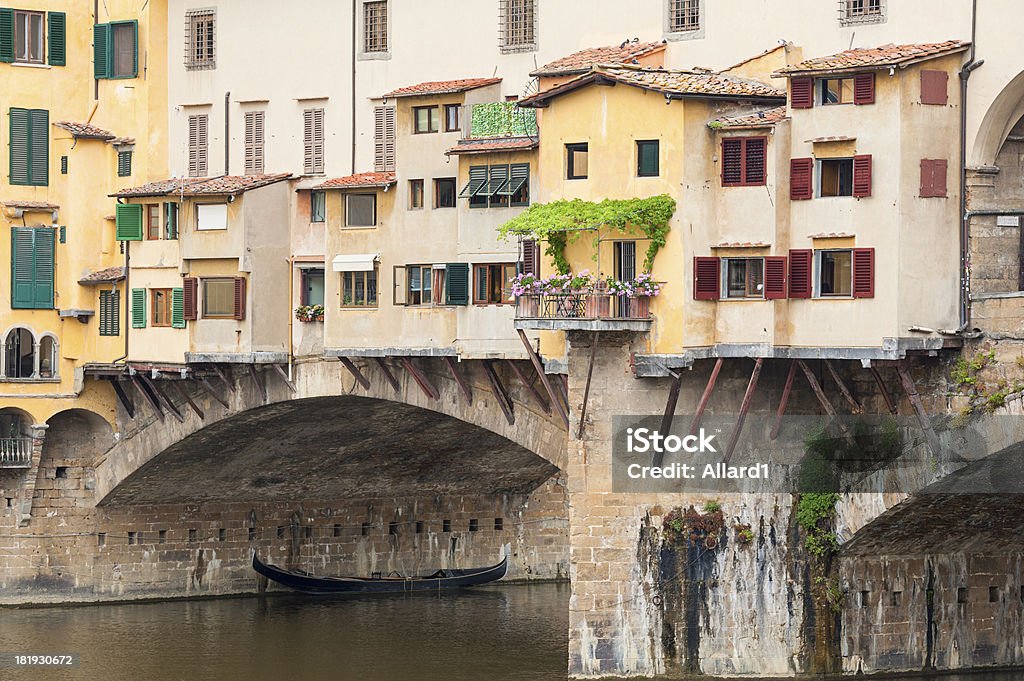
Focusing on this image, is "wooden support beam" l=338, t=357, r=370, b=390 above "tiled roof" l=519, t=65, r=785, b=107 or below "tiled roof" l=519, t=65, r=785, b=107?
below

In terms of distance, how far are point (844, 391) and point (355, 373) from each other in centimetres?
1444

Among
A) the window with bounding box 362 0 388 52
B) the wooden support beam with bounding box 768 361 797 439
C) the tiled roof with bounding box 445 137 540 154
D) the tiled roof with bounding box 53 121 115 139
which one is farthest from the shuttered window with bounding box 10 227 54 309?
the wooden support beam with bounding box 768 361 797 439

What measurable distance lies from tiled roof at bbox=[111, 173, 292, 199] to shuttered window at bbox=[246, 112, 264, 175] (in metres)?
0.36

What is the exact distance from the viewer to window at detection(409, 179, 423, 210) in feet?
197

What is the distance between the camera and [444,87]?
2325 inches

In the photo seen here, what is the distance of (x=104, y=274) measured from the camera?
68.1 metres

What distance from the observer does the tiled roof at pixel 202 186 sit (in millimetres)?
63000

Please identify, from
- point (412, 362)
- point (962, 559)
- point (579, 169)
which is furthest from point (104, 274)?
point (962, 559)

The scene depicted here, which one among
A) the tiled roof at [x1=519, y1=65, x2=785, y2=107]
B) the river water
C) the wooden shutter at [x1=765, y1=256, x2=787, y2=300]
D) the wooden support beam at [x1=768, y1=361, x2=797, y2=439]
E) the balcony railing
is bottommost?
the river water

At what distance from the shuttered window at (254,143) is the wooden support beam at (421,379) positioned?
6.69m

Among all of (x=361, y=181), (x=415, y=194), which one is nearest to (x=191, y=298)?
(x=361, y=181)

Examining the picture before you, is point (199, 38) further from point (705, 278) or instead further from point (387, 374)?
point (705, 278)

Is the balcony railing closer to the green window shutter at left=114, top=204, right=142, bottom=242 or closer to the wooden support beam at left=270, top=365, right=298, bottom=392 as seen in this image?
the green window shutter at left=114, top=204, right=142, bottom=242

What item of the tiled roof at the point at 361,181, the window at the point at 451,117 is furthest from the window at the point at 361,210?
the window at the point at 451,117
